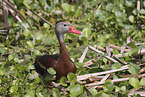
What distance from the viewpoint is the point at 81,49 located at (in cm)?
363

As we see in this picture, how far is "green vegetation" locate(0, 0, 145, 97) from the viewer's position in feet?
8.45

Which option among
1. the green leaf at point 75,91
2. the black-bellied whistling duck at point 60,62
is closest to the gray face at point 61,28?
the black-bellied whistling duck at point 60,62

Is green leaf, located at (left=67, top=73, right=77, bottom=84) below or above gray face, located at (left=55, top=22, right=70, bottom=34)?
A: below

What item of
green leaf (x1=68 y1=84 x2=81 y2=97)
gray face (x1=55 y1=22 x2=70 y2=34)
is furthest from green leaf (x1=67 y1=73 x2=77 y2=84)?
gray face (x1=55 y1=22 x2=70 y2=34)

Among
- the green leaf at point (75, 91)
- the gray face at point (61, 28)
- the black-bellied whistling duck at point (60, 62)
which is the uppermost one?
the gray face at point (61, 28)

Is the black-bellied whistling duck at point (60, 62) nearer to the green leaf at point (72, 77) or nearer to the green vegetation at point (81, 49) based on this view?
the green vegetation at point (81, 49)

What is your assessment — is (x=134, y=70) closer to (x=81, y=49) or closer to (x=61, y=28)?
(x=61, y=28)

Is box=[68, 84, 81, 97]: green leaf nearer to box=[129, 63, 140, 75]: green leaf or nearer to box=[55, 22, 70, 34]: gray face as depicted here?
box=[129, 63, 140, 75]: green leaf

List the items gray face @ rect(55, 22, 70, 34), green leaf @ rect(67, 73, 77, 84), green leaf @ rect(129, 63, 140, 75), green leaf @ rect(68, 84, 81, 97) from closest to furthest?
green leaf @ rect(68, 84, 81, 97)
green leaf @ rect(67, 73, 77, 84)
green leaf @ rect(129, 63, 140, 75)
gray face @ rect(55, 22, 70, 34)

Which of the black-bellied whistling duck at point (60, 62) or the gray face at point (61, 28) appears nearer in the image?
the black-bellied whistling duck at point (60, 62)

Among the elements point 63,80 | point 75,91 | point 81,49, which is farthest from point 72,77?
point 81,49

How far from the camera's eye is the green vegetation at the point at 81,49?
258 cm

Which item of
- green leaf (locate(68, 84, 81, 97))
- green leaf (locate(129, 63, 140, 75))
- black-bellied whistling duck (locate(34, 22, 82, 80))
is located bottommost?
green leaf (locate(68, 84, 81, 97))

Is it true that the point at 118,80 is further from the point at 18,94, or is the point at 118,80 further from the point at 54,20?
the point at 54,20
